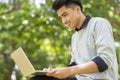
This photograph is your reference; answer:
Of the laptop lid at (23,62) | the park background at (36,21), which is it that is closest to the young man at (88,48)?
the laptop lid at (23,62)

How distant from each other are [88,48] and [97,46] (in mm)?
113

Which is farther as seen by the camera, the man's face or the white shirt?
the man's face

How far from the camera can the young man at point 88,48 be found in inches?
84.4

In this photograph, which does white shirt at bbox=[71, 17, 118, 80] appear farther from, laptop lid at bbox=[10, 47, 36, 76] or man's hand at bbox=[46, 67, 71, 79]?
laptop lid at bbox=[10, 47, 36, 76]

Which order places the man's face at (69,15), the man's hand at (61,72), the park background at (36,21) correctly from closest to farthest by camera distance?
the man's hand at (61,72)
the man's face at (69,15)
the park background at (36,21)

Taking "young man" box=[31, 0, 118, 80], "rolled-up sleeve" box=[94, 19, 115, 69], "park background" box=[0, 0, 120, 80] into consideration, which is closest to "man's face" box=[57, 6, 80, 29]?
"young man" box=[31, 0, 118, 80]

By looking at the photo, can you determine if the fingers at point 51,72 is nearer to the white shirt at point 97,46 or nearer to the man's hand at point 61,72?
the man's hand at point 61,72

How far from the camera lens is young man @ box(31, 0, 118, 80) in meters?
2.14

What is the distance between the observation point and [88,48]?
90.8 inches

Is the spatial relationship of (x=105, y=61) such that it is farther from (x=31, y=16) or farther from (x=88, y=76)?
(x=31, y=16)

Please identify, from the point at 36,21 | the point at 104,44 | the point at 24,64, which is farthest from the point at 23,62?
the point at 36,21

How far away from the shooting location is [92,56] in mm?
2301

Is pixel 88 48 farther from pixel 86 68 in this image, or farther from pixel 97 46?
pixel 86 68

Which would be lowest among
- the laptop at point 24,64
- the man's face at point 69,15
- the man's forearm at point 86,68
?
the man's forearm at point 86,68
